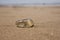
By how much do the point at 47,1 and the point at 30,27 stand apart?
570mm

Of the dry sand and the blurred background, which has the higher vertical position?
the blurred background

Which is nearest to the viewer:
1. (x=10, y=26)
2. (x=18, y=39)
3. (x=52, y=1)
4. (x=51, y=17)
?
(x=18, y=39)

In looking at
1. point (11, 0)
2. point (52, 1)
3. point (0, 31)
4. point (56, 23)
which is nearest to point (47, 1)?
point (52, 1)

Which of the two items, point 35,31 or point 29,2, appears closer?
point 35,31

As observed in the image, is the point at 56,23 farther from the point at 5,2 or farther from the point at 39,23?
the point at 5,2

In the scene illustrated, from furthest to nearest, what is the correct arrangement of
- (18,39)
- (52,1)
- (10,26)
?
(52,1)
(10,26)
(18,39)

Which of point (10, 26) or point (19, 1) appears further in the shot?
point (19, 1)

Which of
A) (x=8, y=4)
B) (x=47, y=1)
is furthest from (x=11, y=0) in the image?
(x=47, y=1)

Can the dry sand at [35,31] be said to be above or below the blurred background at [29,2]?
below

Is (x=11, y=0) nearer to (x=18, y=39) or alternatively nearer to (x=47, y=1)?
(x=47, y=1)

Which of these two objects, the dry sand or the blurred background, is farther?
the blurred background

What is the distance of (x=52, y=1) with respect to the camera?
112 centimetres

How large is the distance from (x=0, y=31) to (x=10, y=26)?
7 centimetres

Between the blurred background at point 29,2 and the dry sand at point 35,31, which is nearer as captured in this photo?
the dry sand at point 35,31
